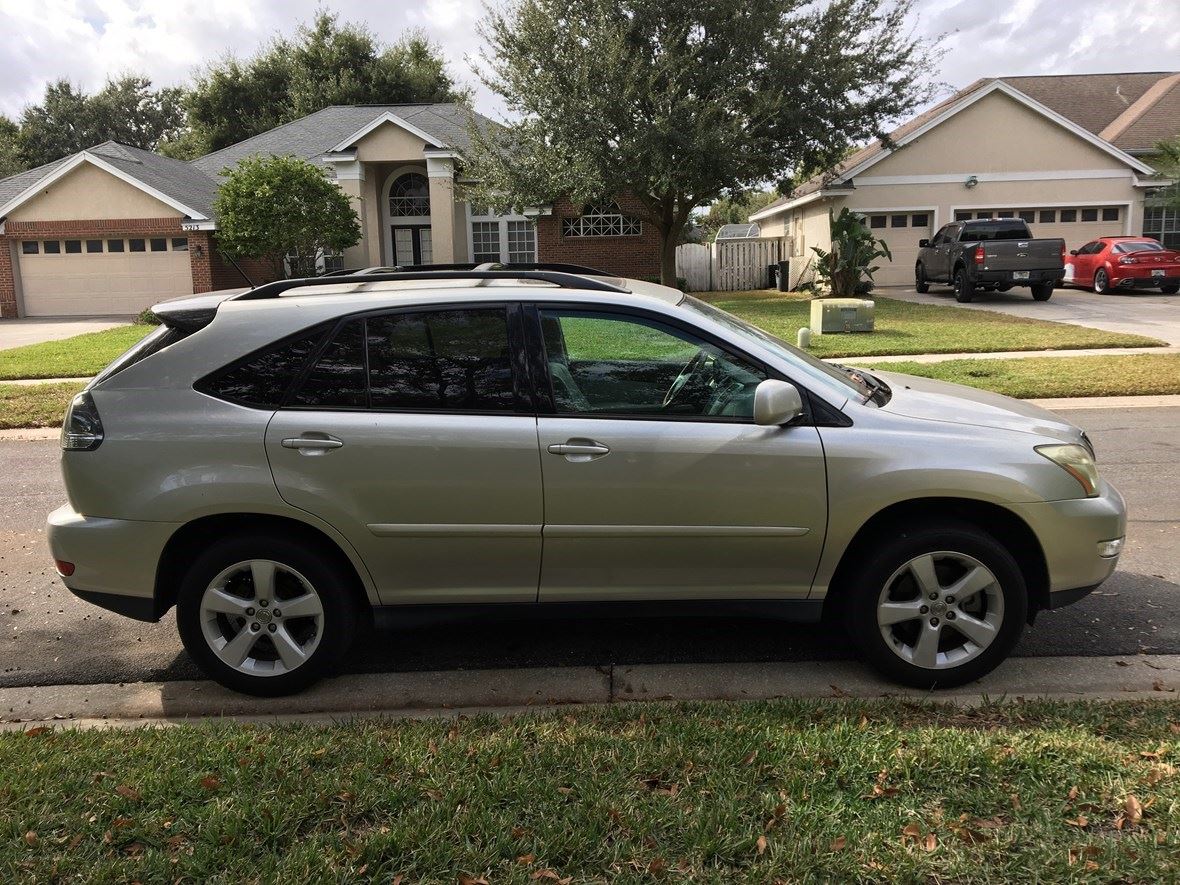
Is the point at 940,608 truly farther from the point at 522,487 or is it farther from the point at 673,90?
the point at 673,90

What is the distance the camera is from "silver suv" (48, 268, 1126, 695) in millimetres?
3787

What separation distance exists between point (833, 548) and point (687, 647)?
0.98 m

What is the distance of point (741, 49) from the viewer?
915 inches

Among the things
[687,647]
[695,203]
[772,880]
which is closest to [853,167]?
[695,203]

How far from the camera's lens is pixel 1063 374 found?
11914 mm

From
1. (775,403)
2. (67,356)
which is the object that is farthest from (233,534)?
(67,356)

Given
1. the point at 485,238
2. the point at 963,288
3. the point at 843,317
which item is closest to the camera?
the point at 843,317

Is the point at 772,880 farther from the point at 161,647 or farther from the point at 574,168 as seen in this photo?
the point at 574,168

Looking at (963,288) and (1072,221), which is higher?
(1072,221)

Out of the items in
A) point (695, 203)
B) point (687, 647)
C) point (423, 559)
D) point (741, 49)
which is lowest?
point (687, 647)

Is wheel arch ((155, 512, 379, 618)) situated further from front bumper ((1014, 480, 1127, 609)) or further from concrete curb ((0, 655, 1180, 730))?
front bumper ((1014, 480, 1127, 609))

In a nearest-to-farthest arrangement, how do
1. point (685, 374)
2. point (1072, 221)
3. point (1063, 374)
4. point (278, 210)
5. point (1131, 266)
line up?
point (685, 374) → point (1063, 374) → point (278, 210) → point (1131, 266) → point (1072, 221)

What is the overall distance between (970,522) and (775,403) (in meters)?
1.00

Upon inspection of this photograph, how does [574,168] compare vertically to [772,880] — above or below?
above
